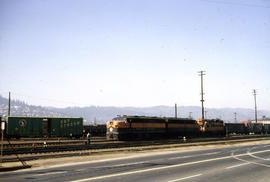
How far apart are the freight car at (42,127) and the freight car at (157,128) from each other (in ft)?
32.4

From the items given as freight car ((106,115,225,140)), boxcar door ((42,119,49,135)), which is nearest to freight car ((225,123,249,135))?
freight car ((106,115,225,140))

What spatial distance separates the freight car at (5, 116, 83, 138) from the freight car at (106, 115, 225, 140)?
9861 millimetres

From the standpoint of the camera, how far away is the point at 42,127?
1754 inches

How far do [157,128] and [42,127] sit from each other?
66.5ft

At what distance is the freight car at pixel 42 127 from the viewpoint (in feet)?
136

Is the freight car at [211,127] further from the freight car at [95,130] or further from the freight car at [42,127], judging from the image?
the freight car at [42,127]

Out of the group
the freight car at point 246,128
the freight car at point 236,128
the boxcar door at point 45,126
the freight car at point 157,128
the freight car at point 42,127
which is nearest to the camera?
the freight car at point 157,128

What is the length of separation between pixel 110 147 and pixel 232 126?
53.8 meters

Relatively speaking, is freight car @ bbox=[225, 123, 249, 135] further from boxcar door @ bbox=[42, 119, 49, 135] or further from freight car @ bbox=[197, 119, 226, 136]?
boxcar door @ bbox=[42, 119, 49, 135]

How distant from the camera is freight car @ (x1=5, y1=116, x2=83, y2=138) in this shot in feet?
136

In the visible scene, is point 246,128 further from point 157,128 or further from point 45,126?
point 45,126

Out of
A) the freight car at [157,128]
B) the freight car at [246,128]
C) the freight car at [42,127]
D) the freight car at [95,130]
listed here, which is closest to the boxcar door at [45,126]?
the freight car at [42,127]

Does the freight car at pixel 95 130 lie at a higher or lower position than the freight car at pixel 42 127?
lower

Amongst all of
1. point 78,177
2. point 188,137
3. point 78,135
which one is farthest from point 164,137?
point 78,177
